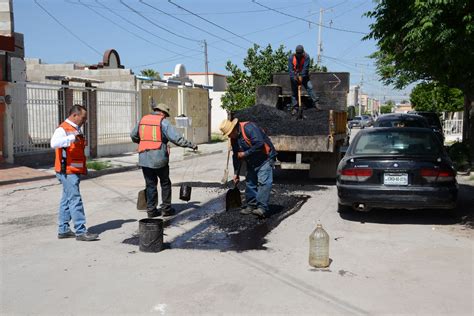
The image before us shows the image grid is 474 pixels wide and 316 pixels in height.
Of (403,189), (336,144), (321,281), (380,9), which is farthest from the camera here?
(336,144)

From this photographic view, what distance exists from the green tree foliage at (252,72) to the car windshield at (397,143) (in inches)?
818

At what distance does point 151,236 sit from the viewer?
5.90 meters

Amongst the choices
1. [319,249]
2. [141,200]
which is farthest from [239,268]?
[141,200]

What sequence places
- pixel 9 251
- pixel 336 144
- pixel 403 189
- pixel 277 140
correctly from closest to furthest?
pixel 9 251 < pixel 403 189 < pixel 277 140 < pixel 336 144

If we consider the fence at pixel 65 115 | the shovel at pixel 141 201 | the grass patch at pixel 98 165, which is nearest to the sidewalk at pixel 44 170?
the grass patch at pixel 98 165

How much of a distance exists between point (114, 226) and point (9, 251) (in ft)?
5.43

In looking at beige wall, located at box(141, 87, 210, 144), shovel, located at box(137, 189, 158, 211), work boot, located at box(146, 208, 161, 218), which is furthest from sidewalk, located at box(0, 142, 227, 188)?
work boot, located at box(146, 208, 161, 218)

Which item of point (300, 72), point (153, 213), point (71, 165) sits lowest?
point (153, 213)

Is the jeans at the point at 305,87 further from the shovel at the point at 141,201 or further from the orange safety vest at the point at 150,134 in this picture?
the orange safety vest at the point at 150,134

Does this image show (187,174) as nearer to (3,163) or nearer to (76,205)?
(3,163)

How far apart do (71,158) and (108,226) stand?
57.1 inches

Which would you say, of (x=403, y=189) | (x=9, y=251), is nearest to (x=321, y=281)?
(x=403, y=189)

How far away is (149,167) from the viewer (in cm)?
743

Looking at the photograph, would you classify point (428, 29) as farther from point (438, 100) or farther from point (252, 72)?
point (438, 100)
